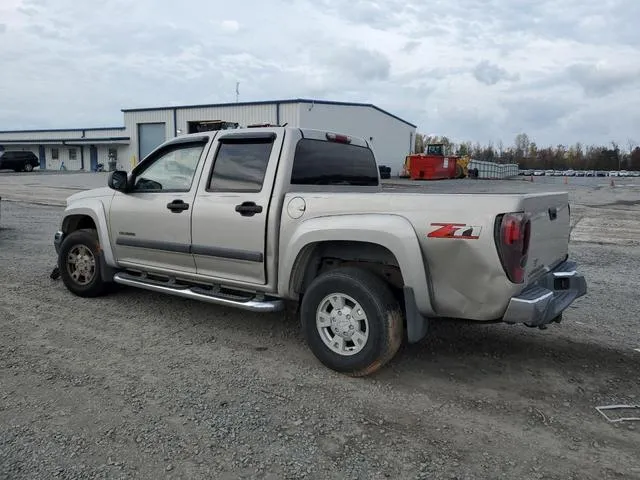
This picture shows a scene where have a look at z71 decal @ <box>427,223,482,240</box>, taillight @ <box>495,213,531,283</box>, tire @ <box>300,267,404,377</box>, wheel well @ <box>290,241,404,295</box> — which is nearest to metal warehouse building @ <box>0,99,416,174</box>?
wheel well @ <box>290,241,404,295</box>

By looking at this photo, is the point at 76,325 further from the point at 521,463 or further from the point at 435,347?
the point at 521,463

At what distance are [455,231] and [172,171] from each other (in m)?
3.07

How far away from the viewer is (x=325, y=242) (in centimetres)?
433

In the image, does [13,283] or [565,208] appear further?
[13,283]

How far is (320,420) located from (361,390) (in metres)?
0.54

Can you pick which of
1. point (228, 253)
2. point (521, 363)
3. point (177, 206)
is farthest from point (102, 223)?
point (521, 363)

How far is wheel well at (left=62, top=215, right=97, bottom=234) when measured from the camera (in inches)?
249

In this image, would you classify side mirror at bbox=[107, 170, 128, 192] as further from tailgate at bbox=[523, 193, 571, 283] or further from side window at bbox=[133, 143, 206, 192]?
tailgate at bbox=[523, 193, 571, 283]

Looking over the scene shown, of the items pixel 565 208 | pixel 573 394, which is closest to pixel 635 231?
pixel 565 208

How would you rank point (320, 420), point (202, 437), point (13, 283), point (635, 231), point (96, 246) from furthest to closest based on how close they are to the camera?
point (635, 231), point (13, 283), point (96, 246), point (320, 420), point (202, 437)

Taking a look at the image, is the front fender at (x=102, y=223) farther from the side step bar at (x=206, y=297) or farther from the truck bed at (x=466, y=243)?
the truck bed at (x=466, y=243)

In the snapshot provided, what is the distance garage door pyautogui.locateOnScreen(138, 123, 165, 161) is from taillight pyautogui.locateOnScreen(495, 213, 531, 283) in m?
44.5

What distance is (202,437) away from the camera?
323cm

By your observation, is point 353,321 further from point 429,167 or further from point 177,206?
point 429,167
